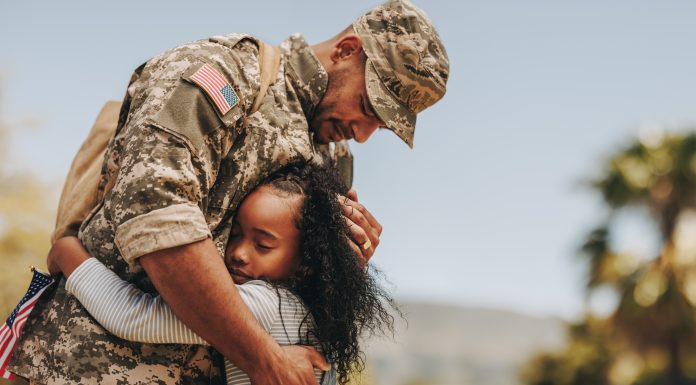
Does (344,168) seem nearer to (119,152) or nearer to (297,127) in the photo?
(297,127)

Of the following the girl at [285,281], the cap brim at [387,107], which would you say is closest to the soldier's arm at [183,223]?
the girl at [285,281]

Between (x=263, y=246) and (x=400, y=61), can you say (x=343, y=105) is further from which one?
(x=263, y=246)

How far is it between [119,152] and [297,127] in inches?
23.1

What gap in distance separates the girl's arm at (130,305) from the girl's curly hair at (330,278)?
20cm

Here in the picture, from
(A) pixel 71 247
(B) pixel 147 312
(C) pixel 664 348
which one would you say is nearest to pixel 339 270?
(B) pixel 147 312

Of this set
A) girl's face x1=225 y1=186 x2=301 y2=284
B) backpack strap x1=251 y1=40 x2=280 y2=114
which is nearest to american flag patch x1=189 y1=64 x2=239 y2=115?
backpack strap x1=251 y1=40 x2=280 y2=114

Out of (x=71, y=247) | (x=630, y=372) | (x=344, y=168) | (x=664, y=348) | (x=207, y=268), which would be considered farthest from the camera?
(x=630, y=372)

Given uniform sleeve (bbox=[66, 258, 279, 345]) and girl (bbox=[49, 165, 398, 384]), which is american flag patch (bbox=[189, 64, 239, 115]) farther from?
uniform sleeve (bbox=[66, 258, 279, 345])

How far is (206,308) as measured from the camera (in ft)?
7.44

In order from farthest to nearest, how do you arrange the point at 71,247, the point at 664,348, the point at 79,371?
the point at 664,348, the point at 71,247, the point at 79,371

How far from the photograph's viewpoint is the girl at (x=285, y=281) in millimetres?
2410

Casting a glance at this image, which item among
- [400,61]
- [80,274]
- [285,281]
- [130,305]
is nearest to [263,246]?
[285,281]

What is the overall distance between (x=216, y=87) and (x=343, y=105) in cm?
74

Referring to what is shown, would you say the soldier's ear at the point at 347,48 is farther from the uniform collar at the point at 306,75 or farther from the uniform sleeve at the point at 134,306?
the uniform sleeve at the point at 134,306
